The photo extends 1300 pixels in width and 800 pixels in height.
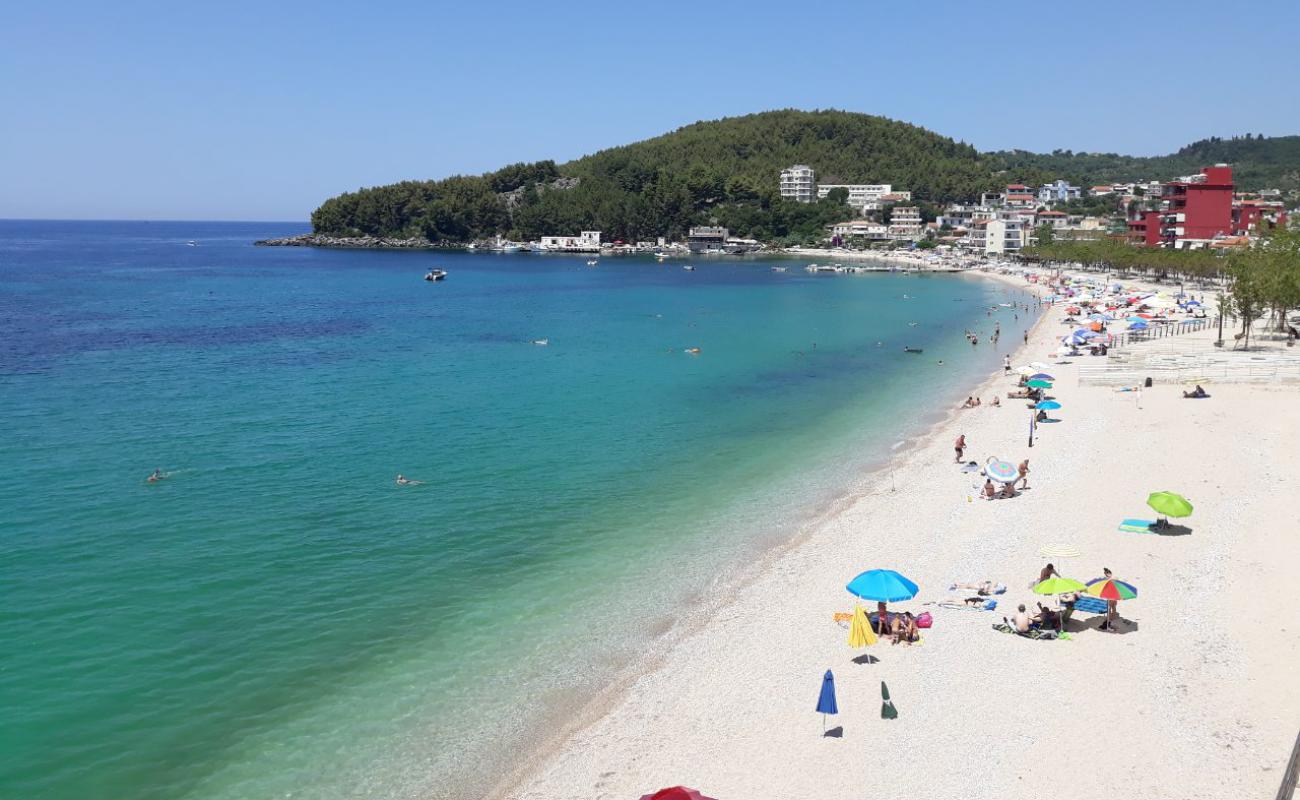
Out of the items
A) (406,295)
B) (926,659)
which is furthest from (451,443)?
(406,295)

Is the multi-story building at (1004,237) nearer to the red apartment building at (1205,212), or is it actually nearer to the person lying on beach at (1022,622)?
the red apartment building at (1205,212)

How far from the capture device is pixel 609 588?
21.1m

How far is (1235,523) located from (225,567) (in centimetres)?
2618

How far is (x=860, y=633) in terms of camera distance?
653 inches

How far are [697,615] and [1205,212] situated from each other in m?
126

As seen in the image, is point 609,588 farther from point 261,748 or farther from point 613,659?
point 261,748

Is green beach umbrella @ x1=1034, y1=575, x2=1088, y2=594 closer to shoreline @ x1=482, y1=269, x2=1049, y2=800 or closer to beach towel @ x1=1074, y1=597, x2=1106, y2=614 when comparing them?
beach towel @ x1=1074, y1=597, x2=1106, y2=614

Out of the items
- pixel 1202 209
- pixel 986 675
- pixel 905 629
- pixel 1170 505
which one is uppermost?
pixel 1202 209

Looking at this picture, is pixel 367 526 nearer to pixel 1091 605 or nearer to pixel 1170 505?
pixel 1091 605

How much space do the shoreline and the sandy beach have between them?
0.26ft

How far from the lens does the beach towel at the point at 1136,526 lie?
73.6ft

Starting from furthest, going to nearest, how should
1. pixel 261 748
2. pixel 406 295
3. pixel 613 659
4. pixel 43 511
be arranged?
pixel 406 295 → pixel 43 511 → pixel 613 659 → pixel 261 748

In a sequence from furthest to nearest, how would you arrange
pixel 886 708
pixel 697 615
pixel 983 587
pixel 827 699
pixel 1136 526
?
pixel 1136 526 < pixel 697 615 < pixel 983 587 < pixel 886 708 < pixel 827 699

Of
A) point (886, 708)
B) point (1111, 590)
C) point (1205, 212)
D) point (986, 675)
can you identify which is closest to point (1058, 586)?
point (1111, 590)
